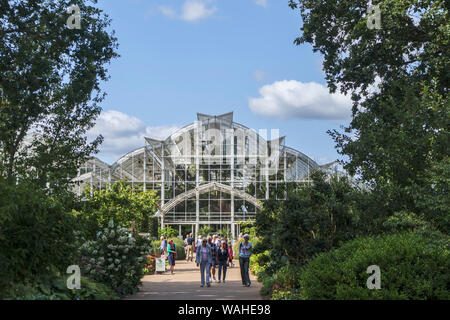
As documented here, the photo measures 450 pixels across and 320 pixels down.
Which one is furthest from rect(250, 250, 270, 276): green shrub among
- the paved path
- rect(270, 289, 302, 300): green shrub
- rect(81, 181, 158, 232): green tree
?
rect(81, 181, 158, 232): green tree

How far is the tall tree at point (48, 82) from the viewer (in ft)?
42.9

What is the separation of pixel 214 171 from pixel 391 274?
33617 millimetres

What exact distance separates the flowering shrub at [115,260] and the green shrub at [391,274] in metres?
6.10

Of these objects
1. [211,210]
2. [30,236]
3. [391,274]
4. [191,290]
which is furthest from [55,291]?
[211,210]

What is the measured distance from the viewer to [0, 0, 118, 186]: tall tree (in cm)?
1307

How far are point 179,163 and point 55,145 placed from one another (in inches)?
1059

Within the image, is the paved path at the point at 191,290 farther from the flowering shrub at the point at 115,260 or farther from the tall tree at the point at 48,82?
the tall tree at the point at 48,82

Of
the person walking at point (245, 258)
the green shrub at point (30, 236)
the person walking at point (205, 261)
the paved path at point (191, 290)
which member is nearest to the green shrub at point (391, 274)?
the green shrub at point (30, 236)

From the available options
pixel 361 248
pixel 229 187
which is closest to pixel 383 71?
pixel 361 248

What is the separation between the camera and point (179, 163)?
4212cm

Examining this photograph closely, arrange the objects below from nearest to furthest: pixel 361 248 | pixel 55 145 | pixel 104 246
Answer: pixel 361 248, pixel 104 246, pixel 55 145

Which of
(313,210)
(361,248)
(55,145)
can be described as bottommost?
(361,248)

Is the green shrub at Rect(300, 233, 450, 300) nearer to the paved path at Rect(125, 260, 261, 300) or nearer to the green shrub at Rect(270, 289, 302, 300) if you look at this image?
the green shrub at Rect(270, 289, 302, 300)
